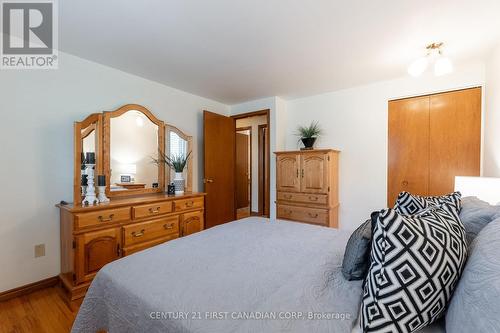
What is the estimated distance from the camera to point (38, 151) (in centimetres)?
215

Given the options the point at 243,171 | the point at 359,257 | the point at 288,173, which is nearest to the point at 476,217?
the point at 359,257

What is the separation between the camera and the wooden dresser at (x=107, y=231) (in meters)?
1.94

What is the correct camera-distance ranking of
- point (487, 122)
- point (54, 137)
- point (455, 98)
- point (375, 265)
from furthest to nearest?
point (455, 98) < point (487, 122) < point (54, 137) < point (375, 265)

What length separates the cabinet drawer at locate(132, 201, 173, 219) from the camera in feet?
7.57

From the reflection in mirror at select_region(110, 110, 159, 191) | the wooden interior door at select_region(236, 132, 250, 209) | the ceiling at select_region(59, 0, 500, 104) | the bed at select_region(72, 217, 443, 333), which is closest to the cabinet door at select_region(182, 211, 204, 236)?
the reflection in mirror at select_region(110, 110, 159, 191)

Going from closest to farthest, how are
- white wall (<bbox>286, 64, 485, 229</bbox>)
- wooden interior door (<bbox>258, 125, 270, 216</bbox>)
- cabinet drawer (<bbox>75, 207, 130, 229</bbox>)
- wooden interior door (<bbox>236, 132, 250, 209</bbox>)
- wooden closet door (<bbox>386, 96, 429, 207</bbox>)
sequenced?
1. cabinet drawer (<bbox>75, 207, 130, 229</bbox>)
2. wooden closet door (<bbox>386, 96, 429, 207</bbox>)
3. white wall (<bbox>286, 64, 485, 229</bbox>)
4. wooden interior door (<bbox>258, 125, 270, 216</bbox>)
5. wooden interior door (<bbox>236, 132, 250, 209</bbox>)

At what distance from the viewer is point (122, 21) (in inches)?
70.4

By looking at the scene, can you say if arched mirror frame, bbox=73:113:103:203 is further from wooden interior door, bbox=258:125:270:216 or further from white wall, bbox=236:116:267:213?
wooden interior door, bbox=258:125:270:216

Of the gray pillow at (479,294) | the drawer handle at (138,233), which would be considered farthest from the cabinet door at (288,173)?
the gray pillow at (479,294)

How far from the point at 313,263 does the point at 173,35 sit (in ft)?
6.90

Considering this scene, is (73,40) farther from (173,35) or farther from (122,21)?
(173,35)

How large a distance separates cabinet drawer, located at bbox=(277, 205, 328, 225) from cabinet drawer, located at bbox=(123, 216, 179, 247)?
1.55m

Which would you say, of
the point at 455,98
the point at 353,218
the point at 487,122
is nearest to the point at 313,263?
the point at 353,218

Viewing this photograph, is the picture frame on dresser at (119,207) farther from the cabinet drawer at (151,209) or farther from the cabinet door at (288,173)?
the cabinet door at (288,173)
